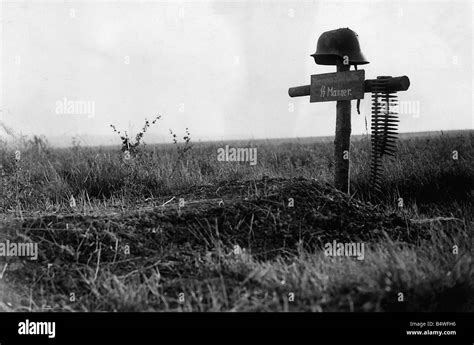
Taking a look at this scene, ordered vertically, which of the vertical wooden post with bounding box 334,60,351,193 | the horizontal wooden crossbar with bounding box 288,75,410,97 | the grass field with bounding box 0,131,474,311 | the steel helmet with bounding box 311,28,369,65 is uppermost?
the steel helmet with bounding box 311,28,369,65

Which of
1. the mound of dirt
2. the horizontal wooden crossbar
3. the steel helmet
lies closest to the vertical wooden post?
the steel helmet

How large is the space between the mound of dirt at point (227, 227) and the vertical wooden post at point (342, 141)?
917mm

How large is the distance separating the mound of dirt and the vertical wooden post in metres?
0.92

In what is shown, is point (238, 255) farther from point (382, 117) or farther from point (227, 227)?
point (382, 117)

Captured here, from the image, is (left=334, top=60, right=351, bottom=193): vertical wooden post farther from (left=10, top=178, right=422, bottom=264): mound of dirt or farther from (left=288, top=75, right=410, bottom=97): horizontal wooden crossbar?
(left=10, top=178, right=422, bottom=264): mound of dirt

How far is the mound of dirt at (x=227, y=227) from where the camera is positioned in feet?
14.0

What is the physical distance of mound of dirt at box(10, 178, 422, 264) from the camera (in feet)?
Result: 14.0

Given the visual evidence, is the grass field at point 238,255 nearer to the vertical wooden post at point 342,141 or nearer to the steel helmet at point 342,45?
the vertical wooden post at point 342,141

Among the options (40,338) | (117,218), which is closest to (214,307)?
(40,338)

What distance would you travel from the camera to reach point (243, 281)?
A: 3.38 m

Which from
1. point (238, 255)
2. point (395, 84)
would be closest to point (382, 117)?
point (395, 84)

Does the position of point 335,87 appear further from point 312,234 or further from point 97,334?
point 97,334

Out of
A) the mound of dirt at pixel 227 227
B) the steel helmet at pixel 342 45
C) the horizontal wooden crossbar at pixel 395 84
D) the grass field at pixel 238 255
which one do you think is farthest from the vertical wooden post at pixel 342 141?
the mound of dirt at pixel 227 227

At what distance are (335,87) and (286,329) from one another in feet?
12.7
